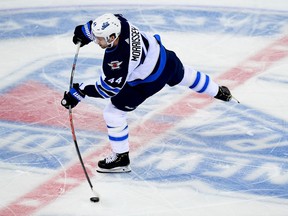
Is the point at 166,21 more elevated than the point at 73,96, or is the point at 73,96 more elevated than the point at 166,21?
the point at 73,96

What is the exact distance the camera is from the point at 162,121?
197 inches

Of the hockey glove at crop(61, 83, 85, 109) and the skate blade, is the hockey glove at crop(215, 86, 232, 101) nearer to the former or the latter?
the skate blade

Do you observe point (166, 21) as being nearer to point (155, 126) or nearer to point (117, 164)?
point (155, 126)

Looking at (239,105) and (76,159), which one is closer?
(76,159)

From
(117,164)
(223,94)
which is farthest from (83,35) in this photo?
(223,94)

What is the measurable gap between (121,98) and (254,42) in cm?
234

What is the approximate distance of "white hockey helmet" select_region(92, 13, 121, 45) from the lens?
13.0 feet

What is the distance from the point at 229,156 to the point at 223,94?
1.92ft

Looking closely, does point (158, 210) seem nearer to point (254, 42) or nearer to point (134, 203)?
point (134, 203)

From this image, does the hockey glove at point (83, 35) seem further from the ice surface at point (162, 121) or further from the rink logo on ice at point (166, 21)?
the rink logo on ice at point (166, 21)

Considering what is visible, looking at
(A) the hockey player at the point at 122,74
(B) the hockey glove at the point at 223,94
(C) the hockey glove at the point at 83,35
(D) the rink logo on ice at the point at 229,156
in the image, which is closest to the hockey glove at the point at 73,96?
(A) the hockey player at the point at 122,74

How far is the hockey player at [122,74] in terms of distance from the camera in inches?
157

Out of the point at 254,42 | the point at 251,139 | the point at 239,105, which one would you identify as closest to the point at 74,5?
the point at 254,42

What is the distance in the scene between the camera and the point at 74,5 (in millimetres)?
7020
